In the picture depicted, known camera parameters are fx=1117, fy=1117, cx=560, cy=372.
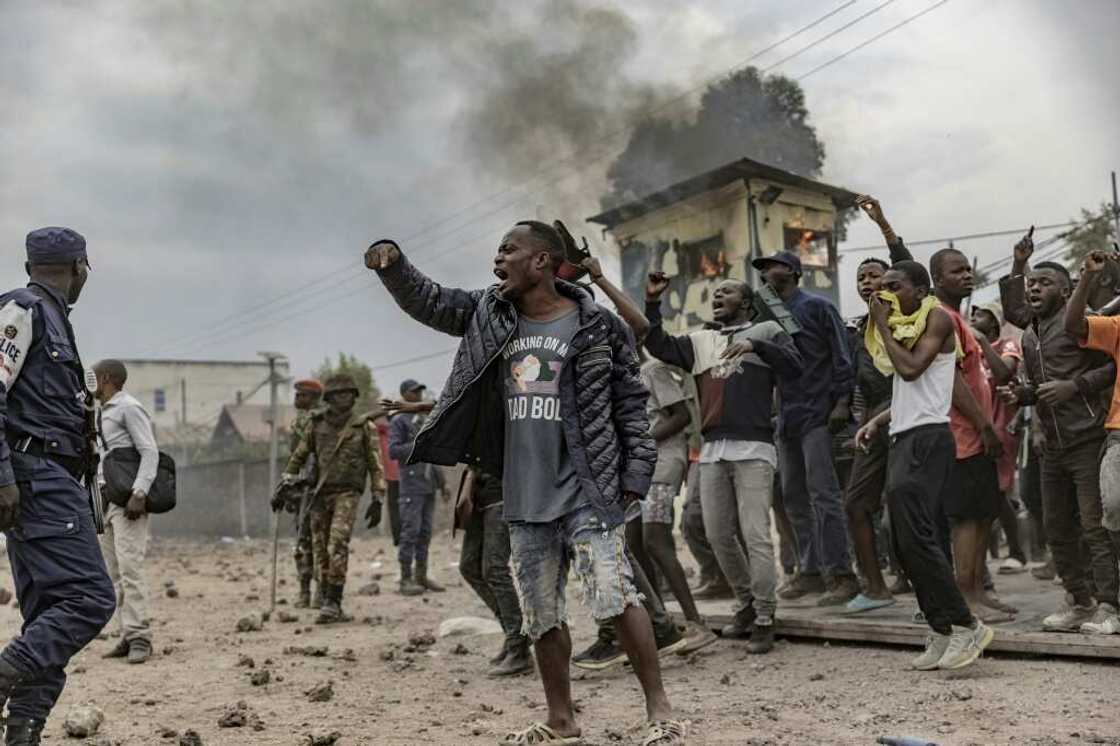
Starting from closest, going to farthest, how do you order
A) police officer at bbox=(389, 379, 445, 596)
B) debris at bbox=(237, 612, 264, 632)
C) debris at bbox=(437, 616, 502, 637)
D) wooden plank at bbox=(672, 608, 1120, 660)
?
wooden plank at bbox=(672, 608, 1120, 660) < debris at bbox=(437, 616, 502, 637) < debris at bbox=(237, 612, 264, 632) < police officer at bbox=(389, 379, 445, 596)

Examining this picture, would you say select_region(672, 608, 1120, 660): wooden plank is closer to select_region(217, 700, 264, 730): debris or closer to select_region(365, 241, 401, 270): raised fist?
select_region(217, 700, 264, 730): debris

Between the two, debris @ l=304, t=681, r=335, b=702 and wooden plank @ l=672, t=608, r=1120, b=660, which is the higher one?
wooden plank @ l=672, t=608, r=1120, b=660

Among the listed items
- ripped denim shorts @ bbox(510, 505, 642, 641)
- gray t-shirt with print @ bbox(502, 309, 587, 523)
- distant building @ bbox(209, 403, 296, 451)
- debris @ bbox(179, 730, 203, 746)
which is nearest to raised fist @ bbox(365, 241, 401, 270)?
gray t-shirt with print @ bbox(502, 309, 587, 523)

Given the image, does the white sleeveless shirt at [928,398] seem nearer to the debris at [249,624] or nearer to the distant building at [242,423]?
the debris at [249,624]

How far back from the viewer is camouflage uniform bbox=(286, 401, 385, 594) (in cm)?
907

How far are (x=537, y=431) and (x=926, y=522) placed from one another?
79.6 inches

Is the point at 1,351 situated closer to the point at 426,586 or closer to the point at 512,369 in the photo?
the point at 512,369

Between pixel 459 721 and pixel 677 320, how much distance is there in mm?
15713

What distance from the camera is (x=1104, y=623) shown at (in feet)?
17.9

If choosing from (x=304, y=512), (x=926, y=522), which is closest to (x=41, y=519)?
(x=926, y=522)

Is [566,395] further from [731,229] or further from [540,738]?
[731,229]

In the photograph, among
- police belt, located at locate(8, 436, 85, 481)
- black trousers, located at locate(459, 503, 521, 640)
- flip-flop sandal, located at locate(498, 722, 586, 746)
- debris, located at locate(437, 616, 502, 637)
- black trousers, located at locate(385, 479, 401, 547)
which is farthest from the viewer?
black trousers, located at locate(385, 479, 401, 547)

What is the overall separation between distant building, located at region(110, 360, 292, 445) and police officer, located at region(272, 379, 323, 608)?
5682 centimetres

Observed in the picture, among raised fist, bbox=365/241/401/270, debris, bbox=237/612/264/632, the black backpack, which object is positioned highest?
raised fist, bbox=365/241/401/270
